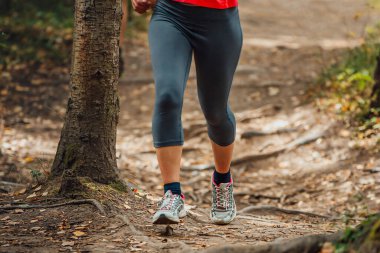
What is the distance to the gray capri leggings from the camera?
3.75 metres

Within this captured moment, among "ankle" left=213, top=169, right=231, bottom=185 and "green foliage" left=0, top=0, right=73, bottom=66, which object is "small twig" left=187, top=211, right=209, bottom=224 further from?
"green foliage" left=0, top=0, right=73, bottom=66

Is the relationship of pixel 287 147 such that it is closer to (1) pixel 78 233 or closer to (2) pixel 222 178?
(2) pixel 222 178

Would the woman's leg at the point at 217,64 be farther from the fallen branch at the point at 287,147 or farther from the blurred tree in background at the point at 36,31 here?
the blurred tree in background at the point at 36,31

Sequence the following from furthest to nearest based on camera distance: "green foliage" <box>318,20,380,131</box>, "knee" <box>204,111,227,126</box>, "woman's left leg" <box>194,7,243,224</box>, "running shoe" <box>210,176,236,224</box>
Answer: "green foliage" <box>318,20,380,131</box>
"running shoe" <box>210,176,236,224</box>
"knee" <box>204,111,227,126</box>
"woman's left leg" <box>194,7,243,224</box>

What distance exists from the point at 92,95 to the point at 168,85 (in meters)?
1.02

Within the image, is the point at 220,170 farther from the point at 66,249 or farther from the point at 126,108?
the point at 126,108

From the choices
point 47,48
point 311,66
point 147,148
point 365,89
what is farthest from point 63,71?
point 365,89

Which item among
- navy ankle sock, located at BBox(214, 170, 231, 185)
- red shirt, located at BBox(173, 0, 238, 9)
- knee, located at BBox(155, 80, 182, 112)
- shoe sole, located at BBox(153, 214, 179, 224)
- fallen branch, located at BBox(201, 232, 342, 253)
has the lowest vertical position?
fallen branch, located at BBox(201, 232, 342, 253)

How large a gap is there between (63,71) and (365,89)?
16.8 ft

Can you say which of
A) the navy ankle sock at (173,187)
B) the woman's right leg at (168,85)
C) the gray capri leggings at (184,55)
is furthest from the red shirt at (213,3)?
the navy ankle sock at (173,187)

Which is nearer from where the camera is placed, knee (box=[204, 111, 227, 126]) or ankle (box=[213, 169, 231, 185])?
knee (box=[204, 111, 227, 126])

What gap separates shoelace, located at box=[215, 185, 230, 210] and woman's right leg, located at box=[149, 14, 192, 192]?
653mm

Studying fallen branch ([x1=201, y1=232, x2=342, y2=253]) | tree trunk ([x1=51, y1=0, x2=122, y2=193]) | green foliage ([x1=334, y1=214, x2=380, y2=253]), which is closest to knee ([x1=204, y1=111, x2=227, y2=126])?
tree trunk ([x1=51, y1=0, x2=122, y2=193])

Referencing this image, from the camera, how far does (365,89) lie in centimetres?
850
